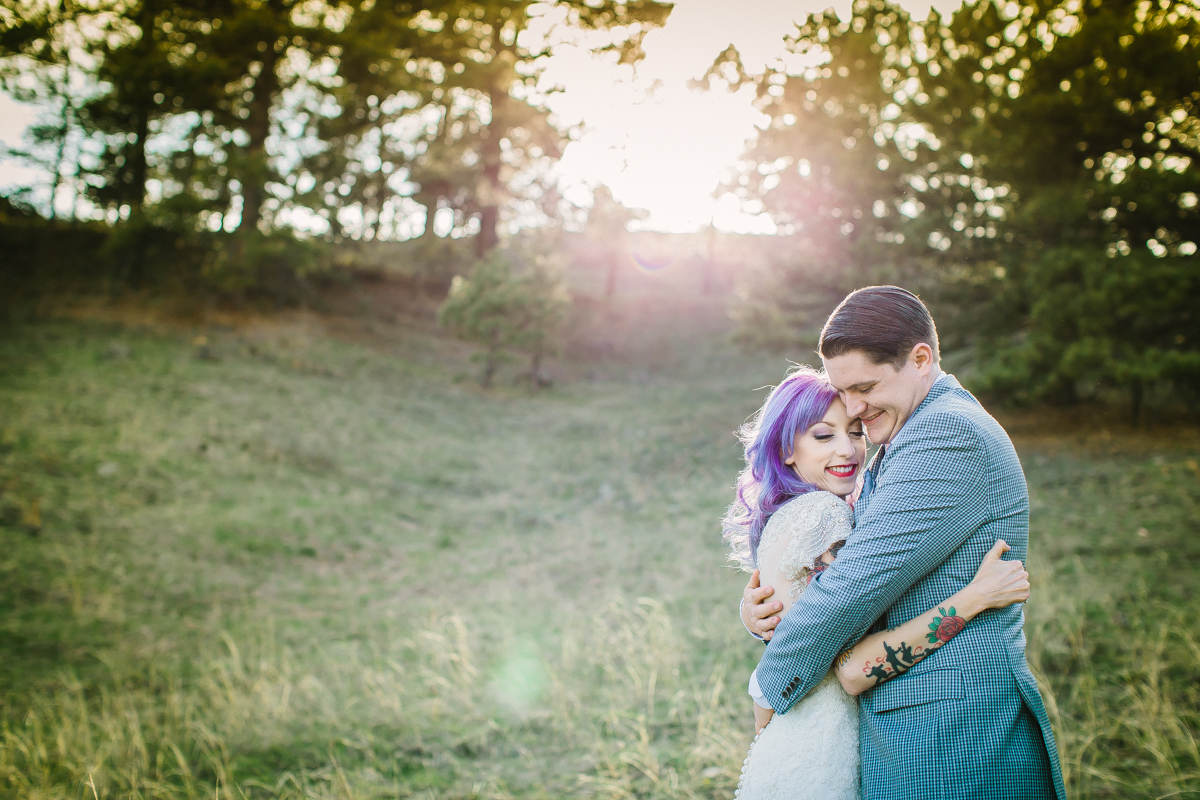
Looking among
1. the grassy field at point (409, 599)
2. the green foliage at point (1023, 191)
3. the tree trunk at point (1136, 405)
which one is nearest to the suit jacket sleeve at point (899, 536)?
the grassy field at point (409, 599)

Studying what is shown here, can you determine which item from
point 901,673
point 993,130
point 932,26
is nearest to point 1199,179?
point 993,130

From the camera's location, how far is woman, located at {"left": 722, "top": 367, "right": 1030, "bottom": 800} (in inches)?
61.0

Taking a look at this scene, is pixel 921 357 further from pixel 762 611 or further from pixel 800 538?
pixel 762 611

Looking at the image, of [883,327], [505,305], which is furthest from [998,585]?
[505,305]

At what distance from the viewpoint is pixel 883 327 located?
177 cm

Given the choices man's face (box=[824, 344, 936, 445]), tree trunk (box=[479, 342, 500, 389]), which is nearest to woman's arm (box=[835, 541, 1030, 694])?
man's face (box=[824, 344, 936, 445])

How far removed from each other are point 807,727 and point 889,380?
100 centimetres

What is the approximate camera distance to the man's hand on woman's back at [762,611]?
190cm

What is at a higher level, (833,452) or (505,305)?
(505,305)

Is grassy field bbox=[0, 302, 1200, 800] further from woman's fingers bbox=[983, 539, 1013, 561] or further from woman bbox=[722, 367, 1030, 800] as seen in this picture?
woman's fingers bbox=[983, 539, 1013, 561]

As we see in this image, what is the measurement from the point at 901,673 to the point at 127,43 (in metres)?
23.8

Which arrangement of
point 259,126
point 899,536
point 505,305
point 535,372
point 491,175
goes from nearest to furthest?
point 899,536 < point 259,126 < point 505,305 < point 535,372 < point 491,175

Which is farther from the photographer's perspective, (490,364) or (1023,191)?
(490,364)

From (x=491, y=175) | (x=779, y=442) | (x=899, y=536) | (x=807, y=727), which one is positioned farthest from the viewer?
(x=491, y=175)
